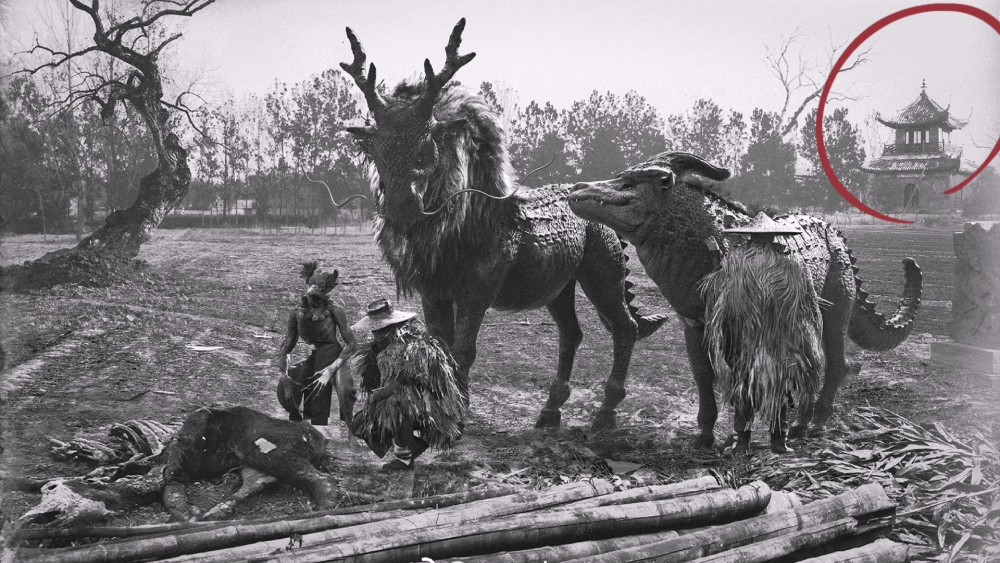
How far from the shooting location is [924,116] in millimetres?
5031

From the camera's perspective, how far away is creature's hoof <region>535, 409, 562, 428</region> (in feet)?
15.7

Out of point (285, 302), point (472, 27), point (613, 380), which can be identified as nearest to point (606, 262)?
point (613, 380)

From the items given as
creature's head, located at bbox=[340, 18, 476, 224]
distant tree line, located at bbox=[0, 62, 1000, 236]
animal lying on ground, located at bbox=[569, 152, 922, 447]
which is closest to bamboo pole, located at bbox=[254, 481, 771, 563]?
animal lying on ground, located at bbox=[569, 152, 922, 447]

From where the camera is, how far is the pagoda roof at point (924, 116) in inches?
191

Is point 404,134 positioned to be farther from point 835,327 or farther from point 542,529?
point 835,327

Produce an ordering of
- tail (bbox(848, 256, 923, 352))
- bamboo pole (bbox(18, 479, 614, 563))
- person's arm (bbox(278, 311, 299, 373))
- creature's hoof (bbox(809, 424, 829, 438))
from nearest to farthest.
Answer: bamboo pole (bbox(18, 479, 614, 563)) → person's arm (bbox(278, 311, 299, 373)) → creature's hoof (bbox(809, 424, 829, 438)) → tail (bbox(848, 256, 923, 352))

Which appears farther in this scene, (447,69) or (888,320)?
(888,320)

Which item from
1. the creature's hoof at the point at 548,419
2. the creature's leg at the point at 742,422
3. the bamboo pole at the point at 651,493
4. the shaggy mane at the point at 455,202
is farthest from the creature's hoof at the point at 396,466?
the creature's leg at the point at 742,422

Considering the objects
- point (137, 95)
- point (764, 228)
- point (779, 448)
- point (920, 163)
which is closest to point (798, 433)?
point (779, 448)

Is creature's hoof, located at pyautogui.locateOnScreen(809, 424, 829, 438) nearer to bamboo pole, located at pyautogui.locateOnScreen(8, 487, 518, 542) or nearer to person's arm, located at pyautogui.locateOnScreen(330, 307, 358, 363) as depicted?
bamboo pole, located at pyautogui.locateOnScreen(8, 487, 518, 542)

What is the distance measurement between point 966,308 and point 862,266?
0.70 metres

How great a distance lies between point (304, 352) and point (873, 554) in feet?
10.2

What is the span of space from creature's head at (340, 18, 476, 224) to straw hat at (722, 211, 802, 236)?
1589mm

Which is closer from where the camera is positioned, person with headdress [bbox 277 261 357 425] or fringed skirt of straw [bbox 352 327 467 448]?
fringed skirt of straw [bbox 352 327 467 448]
